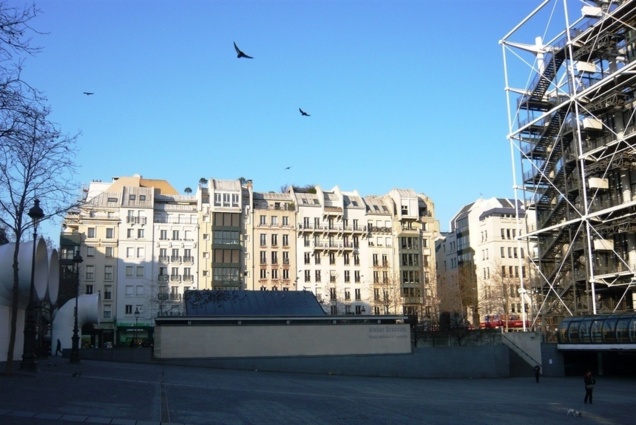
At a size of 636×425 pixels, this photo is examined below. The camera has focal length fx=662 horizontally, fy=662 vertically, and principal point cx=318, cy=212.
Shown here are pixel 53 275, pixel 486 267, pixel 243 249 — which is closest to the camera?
pixel 53 275

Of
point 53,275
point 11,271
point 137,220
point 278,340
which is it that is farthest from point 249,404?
Result: point 137,220

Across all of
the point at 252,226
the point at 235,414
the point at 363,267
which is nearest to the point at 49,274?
the point at 235,414

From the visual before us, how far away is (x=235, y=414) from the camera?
58.6 ft

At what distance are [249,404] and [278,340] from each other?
24279mm

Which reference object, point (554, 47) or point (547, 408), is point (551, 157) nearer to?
point (554, 47)

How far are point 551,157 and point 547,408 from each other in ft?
113

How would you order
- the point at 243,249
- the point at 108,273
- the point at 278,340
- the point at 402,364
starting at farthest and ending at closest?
1. the point at 243,249
2. the point at 108,273
3. the point at 402,364
4. the point at 278,340

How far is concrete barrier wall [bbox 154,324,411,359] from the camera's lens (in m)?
42.7

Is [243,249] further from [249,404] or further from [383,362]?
[249,404]

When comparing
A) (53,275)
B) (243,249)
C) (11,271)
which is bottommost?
(11,271)

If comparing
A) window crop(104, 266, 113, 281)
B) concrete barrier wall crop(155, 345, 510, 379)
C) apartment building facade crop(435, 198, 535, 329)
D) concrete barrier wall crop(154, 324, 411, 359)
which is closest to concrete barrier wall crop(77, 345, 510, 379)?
concrete barrier wall crop(155, 345, 510, 379)

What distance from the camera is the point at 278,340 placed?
44656 mm

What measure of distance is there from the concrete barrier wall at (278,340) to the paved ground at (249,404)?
11.4 metres

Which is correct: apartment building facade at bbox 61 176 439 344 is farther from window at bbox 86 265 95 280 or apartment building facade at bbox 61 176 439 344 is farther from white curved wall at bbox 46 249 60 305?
white curved wall at bbox 46 249 60 305
